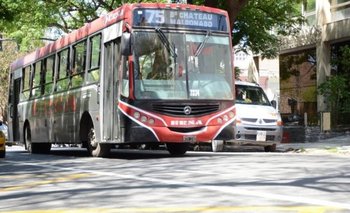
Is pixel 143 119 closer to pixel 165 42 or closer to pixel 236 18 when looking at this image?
pixel 165 42

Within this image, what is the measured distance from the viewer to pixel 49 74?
60.1 feet

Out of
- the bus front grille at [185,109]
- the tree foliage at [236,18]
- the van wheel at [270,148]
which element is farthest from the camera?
the tree foliage at [236,18]

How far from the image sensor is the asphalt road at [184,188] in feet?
21.5

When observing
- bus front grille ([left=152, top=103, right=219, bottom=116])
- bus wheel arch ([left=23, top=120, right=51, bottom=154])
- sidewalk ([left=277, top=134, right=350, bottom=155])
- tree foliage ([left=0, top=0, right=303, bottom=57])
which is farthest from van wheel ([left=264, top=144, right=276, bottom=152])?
bus wheel arch ([left=23, top=120, right=51, bottom=154])

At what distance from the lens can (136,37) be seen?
1330 centimetres

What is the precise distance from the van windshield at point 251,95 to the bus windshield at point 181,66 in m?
4.47

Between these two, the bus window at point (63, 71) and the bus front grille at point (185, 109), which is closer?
the bus front grille at point (185, 109)

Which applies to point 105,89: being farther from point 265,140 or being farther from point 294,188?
point 294,188

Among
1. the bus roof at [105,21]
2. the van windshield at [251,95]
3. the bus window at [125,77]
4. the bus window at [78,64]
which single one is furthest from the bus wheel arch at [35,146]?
the bus window at [125,77]

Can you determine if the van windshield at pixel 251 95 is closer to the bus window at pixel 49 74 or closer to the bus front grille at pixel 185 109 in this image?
the bus front grille at pixel 185 109

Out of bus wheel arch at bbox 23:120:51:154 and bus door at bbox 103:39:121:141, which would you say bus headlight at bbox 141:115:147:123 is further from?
bus wheel arch at bbox 23:120:51:154

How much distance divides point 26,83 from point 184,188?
13994mm

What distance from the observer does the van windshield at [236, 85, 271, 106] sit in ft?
60.1

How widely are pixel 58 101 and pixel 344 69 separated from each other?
50.0ft
